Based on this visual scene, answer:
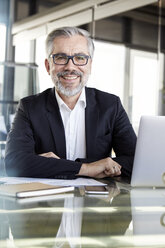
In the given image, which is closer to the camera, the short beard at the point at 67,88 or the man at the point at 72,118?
the man at the point at 72,118

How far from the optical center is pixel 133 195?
5.51 ft

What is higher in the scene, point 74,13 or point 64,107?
point 74,13

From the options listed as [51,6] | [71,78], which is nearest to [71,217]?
[71,78]

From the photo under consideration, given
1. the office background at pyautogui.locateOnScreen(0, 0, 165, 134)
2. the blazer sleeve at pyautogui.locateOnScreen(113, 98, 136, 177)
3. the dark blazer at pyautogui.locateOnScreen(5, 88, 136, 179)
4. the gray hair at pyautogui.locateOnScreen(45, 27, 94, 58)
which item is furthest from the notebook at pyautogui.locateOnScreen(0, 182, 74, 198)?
the office background at pyautogui.locateOnScreen(0, 0, 165, 134)

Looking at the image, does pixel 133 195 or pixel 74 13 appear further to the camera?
pixel 74 13

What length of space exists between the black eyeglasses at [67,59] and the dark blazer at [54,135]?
0.65ft

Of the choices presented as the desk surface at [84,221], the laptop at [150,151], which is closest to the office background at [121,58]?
the laptop at [150,151]

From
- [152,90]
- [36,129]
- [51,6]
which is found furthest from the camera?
[51,6]

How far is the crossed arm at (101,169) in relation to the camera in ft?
6.93

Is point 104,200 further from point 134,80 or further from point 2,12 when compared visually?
point 2,12

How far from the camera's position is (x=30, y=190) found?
5.12 ft

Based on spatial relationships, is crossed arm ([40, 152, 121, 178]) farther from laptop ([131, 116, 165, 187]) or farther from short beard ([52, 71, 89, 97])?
short beard ([52, 71, 89, 97])

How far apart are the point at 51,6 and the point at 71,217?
27.6 ft

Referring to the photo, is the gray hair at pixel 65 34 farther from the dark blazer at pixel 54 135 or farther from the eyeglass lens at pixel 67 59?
the dark blazer at pixel 54 135
